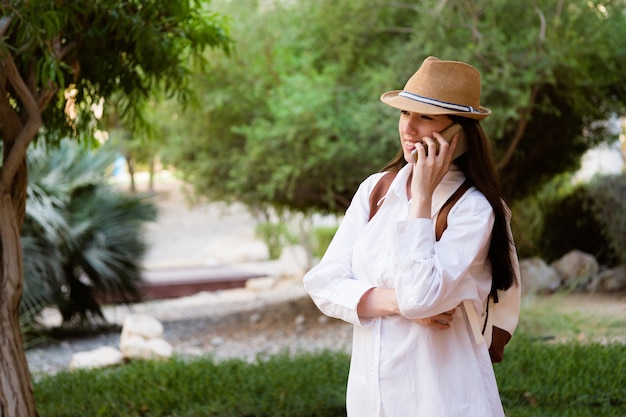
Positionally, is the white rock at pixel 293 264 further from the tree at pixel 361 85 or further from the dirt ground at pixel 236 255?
the tree at pixel 361 85

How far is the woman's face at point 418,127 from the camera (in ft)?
7.70

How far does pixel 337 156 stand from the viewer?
1038cm

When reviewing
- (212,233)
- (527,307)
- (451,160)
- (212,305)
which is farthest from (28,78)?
(212,233)

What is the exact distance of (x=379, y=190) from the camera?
2.55 m

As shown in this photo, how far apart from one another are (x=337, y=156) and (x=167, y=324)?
12.5ft

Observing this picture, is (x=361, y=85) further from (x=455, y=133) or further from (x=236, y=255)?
(x=236, y=255)

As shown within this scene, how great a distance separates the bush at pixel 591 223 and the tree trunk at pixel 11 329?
8889mm

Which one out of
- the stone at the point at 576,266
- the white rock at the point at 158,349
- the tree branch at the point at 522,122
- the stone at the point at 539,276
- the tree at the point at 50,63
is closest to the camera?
the tree at the point at 50,63

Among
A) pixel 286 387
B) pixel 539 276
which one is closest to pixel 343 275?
pixel 286 387

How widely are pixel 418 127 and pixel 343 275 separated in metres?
0.48

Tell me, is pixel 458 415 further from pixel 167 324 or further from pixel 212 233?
pixel 212 233

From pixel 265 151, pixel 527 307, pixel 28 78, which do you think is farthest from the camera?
pixel 265 151

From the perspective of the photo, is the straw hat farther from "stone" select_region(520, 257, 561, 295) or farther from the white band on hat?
"stone" select_region(520, 257, 561, 295)

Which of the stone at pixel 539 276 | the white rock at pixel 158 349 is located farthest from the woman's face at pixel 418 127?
the stone at pixel 539 276
